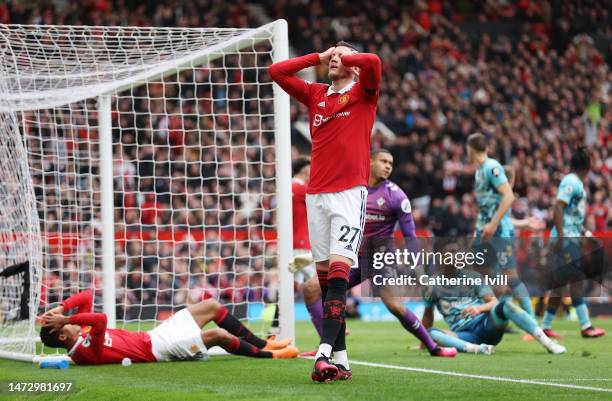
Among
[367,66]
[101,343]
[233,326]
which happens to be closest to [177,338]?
[233,326]

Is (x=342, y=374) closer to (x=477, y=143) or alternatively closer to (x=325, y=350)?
(x=325, y=350)

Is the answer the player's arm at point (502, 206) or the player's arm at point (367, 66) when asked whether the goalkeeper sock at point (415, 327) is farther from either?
the player's arm at point (367, 66)

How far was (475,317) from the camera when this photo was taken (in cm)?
1016

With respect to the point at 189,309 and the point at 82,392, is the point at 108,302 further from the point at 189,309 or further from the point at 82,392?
the point at 82,392

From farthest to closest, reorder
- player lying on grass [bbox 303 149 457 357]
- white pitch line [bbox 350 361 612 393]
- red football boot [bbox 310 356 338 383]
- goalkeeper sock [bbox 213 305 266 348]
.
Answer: player lying on grass [bbox 303 149 457 357]
goalkeeper sock [bbox 213 305 266 348]
red football boot [bbox 310 356 338 383]
white pitch line [bbox 350 361 612 393]

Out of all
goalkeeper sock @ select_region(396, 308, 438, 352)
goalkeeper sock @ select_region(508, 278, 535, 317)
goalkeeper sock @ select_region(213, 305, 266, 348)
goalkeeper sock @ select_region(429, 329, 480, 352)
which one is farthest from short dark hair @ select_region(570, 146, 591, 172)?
goalkeeper sock @ select_region(213, 305, 266, 348)

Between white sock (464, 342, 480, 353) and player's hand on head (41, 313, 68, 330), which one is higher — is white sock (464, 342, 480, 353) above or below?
below

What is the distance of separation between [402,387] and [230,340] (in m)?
2.65

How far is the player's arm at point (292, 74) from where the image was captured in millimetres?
7555

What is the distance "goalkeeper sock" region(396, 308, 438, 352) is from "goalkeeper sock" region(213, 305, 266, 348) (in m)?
1.27

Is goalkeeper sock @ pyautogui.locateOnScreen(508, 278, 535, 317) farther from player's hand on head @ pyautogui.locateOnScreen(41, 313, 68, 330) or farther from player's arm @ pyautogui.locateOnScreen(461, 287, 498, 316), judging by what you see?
player's hand on head @ pyautogui.locateOnScreen(41, 313, 68, 330)

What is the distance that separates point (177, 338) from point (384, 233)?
2206 millimetres

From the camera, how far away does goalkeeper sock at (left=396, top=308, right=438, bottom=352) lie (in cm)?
930

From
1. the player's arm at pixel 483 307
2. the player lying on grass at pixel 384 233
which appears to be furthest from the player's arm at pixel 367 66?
the player's arm at pixel 483 307
